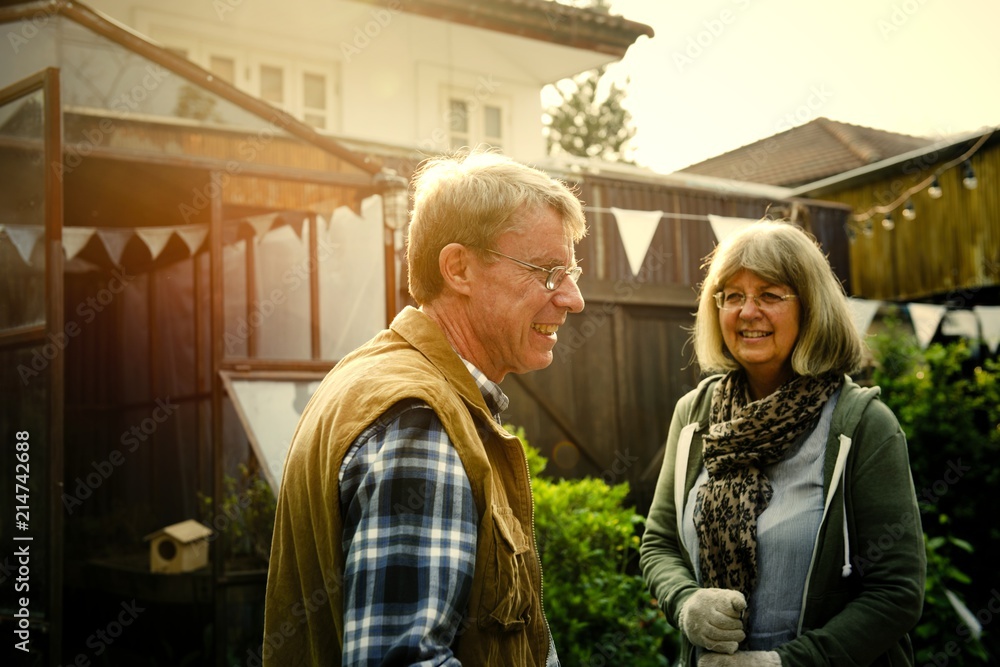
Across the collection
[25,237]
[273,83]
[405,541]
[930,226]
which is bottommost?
[405,541]

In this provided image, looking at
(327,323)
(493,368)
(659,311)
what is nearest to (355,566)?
(493,368)

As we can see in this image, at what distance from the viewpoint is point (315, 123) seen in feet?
36.0

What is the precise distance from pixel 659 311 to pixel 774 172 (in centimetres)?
1029

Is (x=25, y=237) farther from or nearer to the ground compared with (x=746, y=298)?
farther from the ground

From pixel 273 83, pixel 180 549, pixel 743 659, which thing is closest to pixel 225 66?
pixel 273 83

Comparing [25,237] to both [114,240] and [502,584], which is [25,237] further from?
[502,584]

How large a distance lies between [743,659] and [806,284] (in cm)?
119

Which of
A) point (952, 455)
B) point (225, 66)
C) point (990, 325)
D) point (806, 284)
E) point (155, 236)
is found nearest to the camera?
point (806, 284)

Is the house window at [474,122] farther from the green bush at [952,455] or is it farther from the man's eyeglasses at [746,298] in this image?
the man's eyeglasses at [746,298]

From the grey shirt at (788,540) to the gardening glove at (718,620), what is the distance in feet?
0.29

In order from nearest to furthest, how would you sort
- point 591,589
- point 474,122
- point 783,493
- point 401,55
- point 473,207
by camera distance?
point 473,207 → point 783,493 → point 591,589 → point 401,55 → point 474,122

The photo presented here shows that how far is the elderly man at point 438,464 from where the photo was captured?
141 centimetres

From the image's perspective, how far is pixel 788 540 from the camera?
2.60 m

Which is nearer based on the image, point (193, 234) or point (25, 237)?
point (25, 237)
